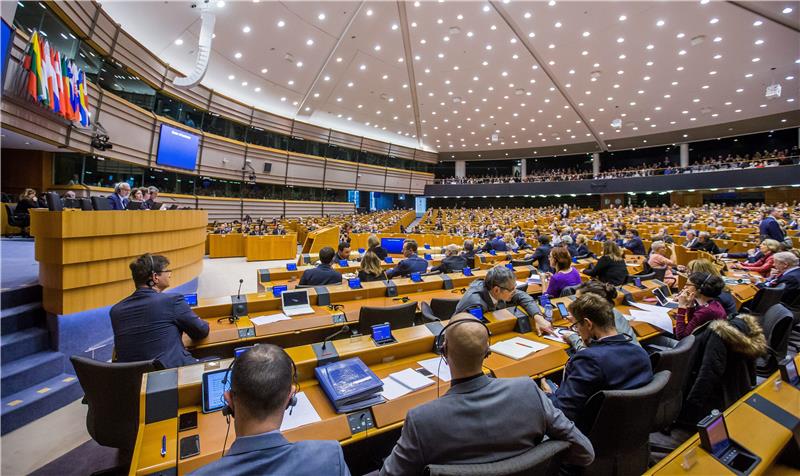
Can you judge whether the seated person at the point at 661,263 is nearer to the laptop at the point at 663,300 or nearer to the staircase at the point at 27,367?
the laptop at the point at 663,300

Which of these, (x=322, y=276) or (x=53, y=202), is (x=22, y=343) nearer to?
(x=53, y=202)

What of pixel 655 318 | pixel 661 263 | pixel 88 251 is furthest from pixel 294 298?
pixel 661 263

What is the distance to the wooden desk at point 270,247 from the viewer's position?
11.2 metres

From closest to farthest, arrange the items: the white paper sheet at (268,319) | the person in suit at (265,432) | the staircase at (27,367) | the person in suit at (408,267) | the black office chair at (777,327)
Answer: the person in suit at (265,432) → the staircase at (27,367) → the black office chair at (777,327) → the white paper sheet at (268,319) → the person in suit at (408,267)

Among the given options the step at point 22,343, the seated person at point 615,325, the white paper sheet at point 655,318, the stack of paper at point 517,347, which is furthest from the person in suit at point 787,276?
the step at point 22,343

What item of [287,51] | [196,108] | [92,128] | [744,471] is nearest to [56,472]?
[744,471]

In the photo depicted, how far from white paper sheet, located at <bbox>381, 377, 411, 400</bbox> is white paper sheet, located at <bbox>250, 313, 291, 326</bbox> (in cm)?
155

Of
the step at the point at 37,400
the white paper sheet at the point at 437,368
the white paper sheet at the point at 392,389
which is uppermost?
the white paper sheet at the point at 437,368

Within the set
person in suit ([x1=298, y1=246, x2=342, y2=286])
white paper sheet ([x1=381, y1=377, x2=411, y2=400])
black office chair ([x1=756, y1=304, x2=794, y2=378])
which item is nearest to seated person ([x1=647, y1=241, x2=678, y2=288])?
black office chair ([x1=756, y1=304, x2=794, y2=378])

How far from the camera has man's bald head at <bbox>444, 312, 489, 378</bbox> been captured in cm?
131

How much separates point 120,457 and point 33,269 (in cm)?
381

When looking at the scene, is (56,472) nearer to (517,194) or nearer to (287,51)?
(287,51)

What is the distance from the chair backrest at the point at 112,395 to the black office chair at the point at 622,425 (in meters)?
2.43

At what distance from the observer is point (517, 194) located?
29172 millimetres
